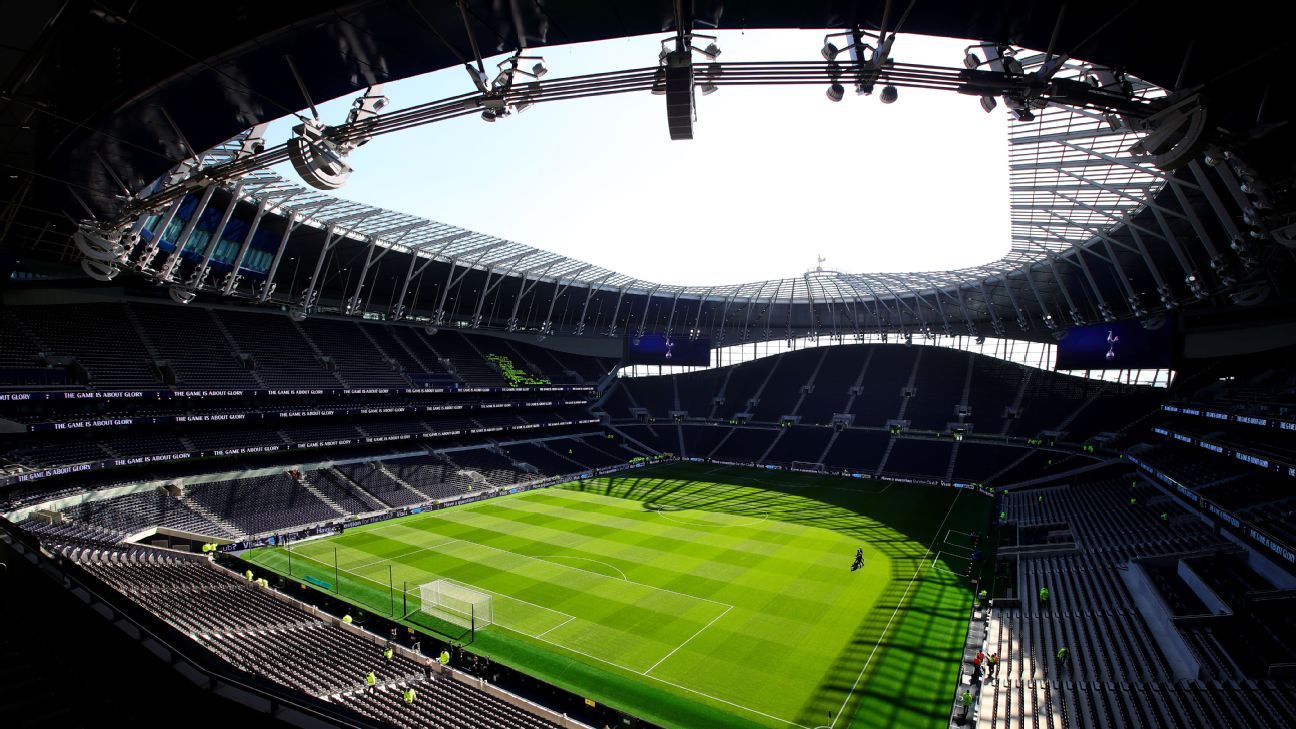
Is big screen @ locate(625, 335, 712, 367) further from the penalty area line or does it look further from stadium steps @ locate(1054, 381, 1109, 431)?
the penalty area line

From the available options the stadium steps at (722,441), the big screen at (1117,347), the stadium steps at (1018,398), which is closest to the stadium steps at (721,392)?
the stadium steps at (722,441)

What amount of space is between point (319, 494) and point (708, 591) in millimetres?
26244

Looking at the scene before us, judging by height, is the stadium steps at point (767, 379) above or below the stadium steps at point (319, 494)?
above

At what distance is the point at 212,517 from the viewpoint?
108ft

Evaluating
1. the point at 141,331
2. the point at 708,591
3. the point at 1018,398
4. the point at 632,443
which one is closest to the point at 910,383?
the point at 1018,398

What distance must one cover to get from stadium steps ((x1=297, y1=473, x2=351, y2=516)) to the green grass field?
256 centimetres

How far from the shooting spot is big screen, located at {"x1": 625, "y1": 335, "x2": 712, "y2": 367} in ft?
232

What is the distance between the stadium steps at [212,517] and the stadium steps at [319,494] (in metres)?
→ 5.49

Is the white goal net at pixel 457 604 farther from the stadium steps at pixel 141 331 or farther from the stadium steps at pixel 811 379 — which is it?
the stadium steps at pixel 811 379

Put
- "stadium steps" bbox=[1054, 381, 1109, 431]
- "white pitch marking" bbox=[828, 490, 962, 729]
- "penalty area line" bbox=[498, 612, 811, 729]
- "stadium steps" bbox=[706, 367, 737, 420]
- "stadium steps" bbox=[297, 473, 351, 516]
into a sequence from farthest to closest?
"stadium steps" bbox=[706, 367, 737, 420] → "stadium steps" bbox=[1054, 381, 1109, 431] → "stadium steps" bbox=[297, 473, 351, 516] → "white pitch marking" bbox=[828, 490, 962, 729] → "penalty area line" bbox=[498, 612, 811, 729]

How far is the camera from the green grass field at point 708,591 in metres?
18.6

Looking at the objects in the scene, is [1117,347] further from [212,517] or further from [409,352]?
[212,517]

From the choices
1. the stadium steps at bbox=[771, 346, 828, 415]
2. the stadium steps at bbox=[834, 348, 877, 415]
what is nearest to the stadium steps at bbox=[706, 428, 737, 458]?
the stadium steps at bbox=[771, 346, 828, 415]

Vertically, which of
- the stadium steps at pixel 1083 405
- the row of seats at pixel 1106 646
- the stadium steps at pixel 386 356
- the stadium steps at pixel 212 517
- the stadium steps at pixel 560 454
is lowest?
the row of seats at pixel 1106 646
